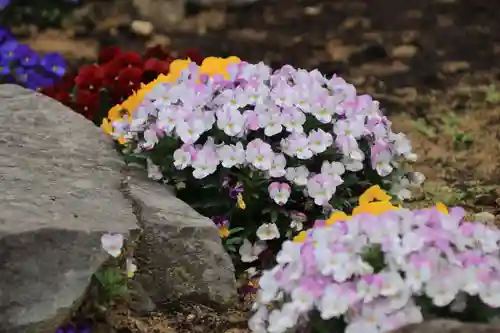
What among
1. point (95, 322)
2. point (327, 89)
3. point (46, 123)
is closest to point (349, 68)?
point (327, 89)

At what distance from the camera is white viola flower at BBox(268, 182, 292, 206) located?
2.92 m

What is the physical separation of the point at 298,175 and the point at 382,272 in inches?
43.5

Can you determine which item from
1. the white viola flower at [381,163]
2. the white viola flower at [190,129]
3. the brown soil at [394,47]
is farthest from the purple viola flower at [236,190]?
the brown soil at [394,47]

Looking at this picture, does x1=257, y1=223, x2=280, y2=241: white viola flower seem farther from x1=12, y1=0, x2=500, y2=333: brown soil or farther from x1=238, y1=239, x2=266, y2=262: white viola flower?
x1=12, y1=0, x2=500, y2=333: brown soil

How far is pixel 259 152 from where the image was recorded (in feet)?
9.62

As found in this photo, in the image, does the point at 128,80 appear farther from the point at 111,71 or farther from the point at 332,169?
the point at 332,169

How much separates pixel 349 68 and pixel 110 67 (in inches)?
71.5

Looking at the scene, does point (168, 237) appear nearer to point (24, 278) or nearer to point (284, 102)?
point (24, 278)

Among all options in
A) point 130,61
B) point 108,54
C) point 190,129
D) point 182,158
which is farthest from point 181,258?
point 108,54

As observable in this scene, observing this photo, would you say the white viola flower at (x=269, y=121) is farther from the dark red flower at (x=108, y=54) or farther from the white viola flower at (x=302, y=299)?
the dark red flower at (x=108, y=54)

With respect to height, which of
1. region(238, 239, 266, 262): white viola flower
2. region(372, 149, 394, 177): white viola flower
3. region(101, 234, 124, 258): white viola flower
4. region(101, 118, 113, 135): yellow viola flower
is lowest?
region(238, 239, 266, 262): white viola flower

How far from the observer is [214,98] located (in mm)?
3162

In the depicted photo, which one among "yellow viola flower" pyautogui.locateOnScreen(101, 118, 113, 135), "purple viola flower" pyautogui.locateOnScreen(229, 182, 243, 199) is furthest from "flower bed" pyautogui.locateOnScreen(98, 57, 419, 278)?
"yellow viola flower" pyautogui.locateOnScreen(101, 118, 113, 135)

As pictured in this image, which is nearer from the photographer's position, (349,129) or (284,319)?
(284,319)
